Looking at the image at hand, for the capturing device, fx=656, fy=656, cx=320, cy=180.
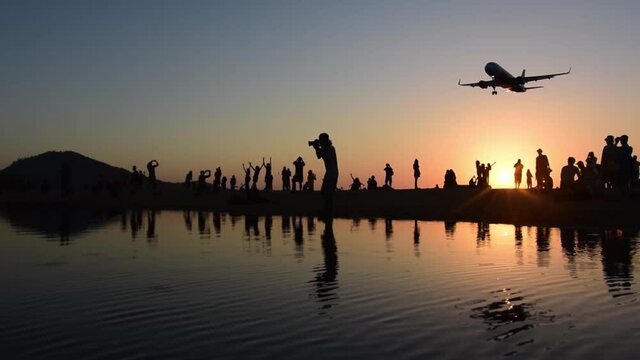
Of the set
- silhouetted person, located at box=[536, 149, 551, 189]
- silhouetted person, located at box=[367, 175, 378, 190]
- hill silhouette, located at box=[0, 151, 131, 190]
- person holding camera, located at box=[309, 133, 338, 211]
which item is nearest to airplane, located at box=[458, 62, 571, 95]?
silhouetted person, located at box=[367, 175, 378, 190]

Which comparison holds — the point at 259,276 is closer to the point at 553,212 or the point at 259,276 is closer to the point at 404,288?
the point at 404,288

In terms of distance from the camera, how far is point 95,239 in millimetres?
16016

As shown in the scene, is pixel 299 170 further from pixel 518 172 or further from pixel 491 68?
pixel 491 68

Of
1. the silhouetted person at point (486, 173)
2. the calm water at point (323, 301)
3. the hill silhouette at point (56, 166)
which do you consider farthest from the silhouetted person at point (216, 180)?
the hill silhouette at point (56, 166)

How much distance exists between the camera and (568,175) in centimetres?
2573

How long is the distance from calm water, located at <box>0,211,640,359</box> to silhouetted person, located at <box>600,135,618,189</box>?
12171 mm

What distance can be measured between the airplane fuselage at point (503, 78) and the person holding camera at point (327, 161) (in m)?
47.7

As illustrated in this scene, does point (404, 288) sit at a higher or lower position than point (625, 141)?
lower

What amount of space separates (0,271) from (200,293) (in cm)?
411

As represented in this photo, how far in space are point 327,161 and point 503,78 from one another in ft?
158

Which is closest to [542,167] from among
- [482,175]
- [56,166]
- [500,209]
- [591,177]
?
[591,177]

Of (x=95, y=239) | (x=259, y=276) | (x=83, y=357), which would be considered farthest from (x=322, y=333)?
(x=95, y=239)

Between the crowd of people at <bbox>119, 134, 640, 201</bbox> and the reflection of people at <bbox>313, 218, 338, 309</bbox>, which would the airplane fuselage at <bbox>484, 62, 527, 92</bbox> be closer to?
the crowd of people at <bbox>119, 134, 640, 201</bbox>

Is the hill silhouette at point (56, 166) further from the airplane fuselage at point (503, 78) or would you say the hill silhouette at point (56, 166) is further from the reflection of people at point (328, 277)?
the reflection of people at point (328, 277)
